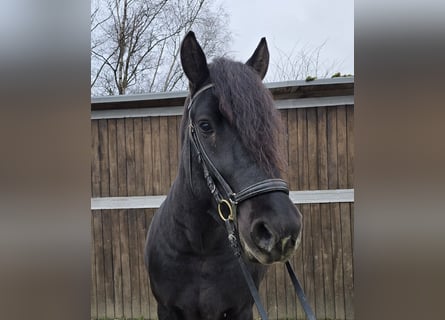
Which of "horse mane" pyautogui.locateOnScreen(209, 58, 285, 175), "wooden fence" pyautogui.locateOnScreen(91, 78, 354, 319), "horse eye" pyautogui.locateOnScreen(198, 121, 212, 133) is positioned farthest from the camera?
"wooden fence" pyautogui.locateOnScreen(91, 78, 354, 319)

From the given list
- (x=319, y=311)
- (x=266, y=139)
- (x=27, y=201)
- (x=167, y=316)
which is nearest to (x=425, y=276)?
(x=27, y=201)

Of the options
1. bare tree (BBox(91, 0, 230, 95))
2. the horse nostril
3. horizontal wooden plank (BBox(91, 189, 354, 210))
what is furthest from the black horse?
horizontal wooden plank (BBox(91, 189, 354, 210))

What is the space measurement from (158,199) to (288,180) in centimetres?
112

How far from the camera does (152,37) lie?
1.77m

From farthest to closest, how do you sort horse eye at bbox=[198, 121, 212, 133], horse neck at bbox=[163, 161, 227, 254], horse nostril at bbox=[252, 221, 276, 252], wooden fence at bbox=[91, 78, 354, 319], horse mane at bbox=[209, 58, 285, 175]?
wooden fence at bbox=[91, 78, 354, 319]
horse neck at bbox=[163, 161, 227, 254]
horse eye at bbox=[198, 121, 212, 133]
horse mane at bbox=[209, 58, 285, 175]
horse nostril at bbox=[252, 221, 276, 252]

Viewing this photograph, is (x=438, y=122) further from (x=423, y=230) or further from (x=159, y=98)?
(x=159, y=98)

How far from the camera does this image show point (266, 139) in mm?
1095

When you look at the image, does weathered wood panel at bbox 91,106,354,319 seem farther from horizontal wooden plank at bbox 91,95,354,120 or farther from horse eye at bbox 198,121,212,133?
horse eye at bbox 198,121,212,133

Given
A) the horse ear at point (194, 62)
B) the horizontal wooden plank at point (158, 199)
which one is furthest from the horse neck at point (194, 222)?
the horizontal wooden plank at point (158, 199)

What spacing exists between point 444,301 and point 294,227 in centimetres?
53

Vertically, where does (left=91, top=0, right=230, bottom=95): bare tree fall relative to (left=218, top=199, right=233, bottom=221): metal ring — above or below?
above

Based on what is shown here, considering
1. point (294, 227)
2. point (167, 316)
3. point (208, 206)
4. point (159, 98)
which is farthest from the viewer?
point (159, 98)

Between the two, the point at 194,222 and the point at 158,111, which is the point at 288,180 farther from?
the point at 194,222

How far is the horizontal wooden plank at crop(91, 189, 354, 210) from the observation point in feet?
9.68
